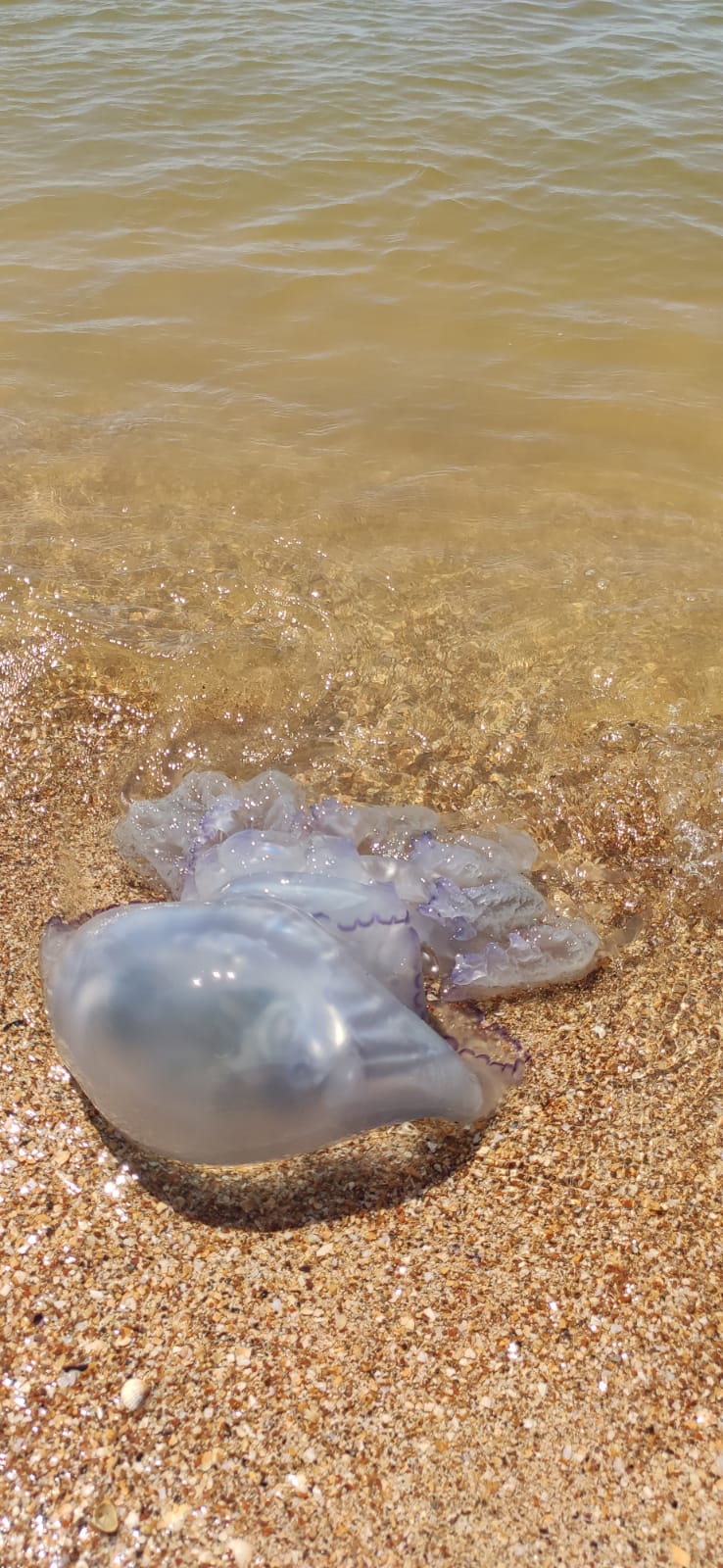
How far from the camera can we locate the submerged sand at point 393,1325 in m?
1.81

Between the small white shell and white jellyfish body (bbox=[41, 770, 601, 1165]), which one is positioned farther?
white jellyfish body (bbox=[41, 770, 601, 1165])

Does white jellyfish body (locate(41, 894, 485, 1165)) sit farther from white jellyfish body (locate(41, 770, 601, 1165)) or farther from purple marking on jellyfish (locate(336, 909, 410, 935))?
purple marking on jellyfish (locate(336, 909, 410, 935))

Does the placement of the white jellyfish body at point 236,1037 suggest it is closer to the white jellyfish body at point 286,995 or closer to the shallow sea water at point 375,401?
the white jellyfish body at point 286,995

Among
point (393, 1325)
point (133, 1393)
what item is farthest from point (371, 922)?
point (133, 1393)

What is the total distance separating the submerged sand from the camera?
5.92ft

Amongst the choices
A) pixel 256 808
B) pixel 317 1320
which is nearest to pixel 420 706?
pixel 256 808

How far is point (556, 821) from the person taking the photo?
324 centimetres

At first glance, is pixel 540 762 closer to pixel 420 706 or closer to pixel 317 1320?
pixel 420 706

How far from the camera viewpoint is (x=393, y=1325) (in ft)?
6.75

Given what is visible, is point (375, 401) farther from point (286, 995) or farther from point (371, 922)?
point (286, 995)

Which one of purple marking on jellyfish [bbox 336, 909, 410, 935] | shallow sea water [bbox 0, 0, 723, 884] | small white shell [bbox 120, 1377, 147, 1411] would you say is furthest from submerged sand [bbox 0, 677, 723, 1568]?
shallow sea water [bbox 0, 0, 723, 884]

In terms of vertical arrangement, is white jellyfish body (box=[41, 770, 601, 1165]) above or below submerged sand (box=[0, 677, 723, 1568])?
above

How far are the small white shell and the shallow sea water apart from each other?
178 cm

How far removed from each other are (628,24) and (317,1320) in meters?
10.7
